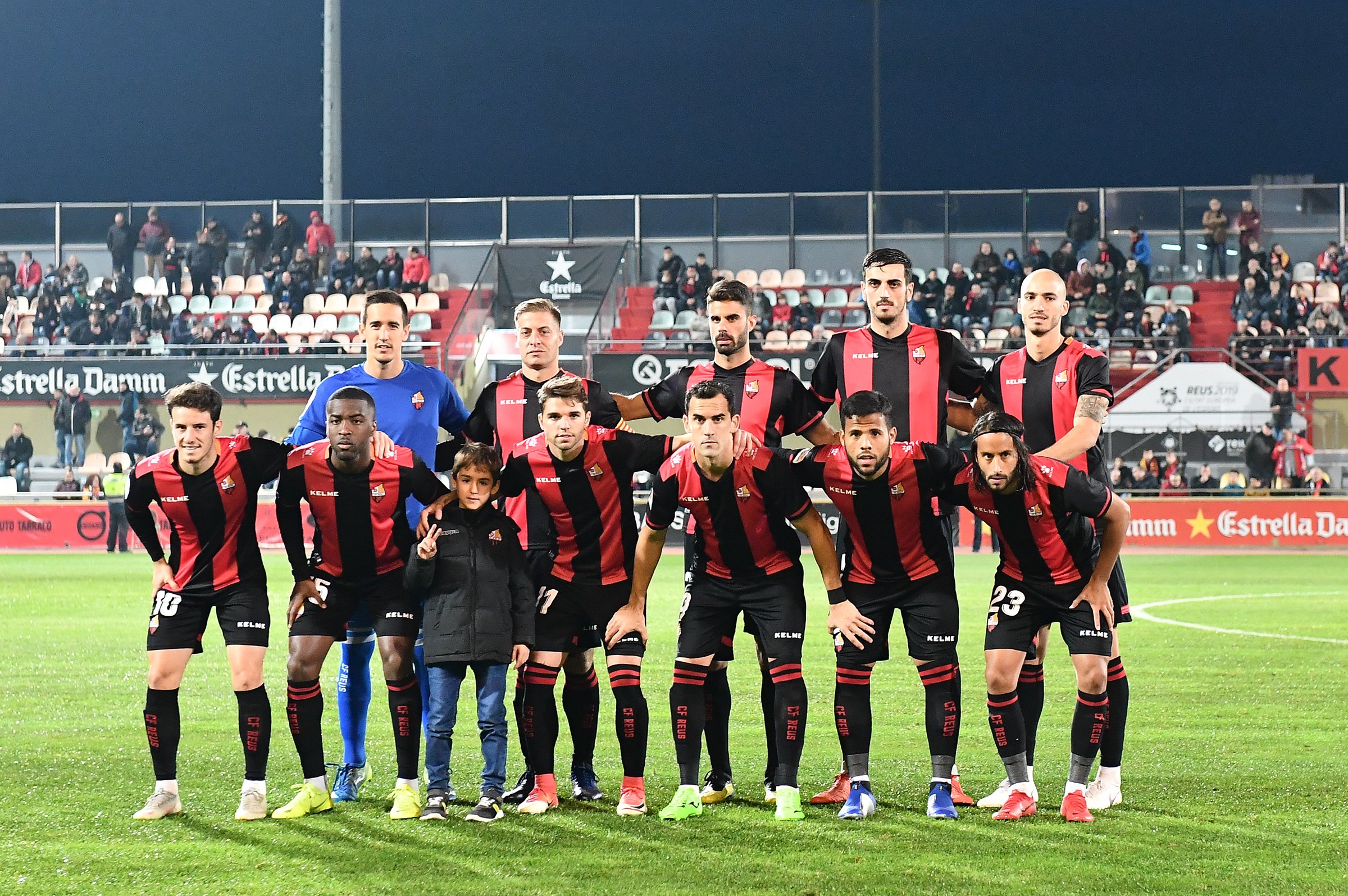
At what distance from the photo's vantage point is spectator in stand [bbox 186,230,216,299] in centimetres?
2973

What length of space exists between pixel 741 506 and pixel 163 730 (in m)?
2.54

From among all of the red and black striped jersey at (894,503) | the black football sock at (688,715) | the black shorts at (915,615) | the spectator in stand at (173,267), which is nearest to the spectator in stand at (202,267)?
the spectator in stand at (173,267)

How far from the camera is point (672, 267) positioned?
93.2ft

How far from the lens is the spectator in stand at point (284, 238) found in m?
30.2

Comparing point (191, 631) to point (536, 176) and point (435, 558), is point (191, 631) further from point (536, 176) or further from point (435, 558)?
point (536, 176)

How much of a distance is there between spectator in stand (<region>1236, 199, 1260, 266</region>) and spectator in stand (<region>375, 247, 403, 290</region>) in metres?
16.7

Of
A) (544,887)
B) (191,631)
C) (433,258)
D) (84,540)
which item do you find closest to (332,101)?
(433,258)

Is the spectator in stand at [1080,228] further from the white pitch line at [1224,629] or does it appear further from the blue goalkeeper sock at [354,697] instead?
the blue goalkeeper sock at [354,697]

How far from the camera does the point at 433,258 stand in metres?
30.6

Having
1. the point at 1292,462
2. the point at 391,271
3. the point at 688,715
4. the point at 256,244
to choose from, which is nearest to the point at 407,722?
the point at 688,715

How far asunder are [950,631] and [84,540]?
21.4 m

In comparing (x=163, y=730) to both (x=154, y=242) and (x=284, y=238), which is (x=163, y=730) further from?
(x=154, y=242)

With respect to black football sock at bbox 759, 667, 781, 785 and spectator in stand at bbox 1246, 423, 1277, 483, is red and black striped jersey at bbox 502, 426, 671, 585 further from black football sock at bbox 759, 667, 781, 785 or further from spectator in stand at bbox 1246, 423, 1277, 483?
spectator in stand at bbox 1246, 423, 1277, 483

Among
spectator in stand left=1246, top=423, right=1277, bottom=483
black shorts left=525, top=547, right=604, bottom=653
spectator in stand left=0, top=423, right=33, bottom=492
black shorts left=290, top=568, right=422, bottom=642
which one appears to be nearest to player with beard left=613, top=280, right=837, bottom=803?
black shorts left=525, top=547, right=604, bottom=653
